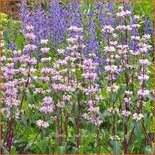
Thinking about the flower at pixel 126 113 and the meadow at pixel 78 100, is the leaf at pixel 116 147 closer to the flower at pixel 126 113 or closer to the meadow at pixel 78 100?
the meadow at pixel 78 100

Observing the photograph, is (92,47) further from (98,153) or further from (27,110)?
(98,153)

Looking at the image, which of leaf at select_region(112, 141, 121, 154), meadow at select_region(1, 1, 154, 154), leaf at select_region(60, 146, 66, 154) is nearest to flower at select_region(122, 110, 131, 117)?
meadow at select_region(1, 1, 154, 154)

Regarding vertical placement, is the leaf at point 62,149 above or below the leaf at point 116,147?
below

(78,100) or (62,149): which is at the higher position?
(78,100)

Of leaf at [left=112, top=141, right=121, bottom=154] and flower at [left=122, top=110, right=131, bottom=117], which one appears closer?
leaf at [left=112, top=141, right=121, bottom=154]

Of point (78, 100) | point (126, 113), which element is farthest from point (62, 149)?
point (126, 113)

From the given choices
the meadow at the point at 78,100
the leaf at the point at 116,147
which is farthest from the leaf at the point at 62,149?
the leaf at the point at 116,147

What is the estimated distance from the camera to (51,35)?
225 inches

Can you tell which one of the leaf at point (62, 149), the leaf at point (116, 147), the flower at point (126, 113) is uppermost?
the flower at point (126, 113)

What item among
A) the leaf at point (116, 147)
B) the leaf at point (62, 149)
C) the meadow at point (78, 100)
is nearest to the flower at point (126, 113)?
the meadow at point (78, 100)

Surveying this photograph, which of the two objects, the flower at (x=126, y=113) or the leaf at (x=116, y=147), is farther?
the flower at (x=126, y=113)

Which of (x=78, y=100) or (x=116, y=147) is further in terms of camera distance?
(x=78, y=100)

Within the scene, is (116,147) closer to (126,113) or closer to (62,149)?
(126,113)

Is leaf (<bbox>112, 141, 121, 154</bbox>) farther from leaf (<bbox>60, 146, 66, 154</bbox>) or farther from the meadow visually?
leaf (<bbox>60, 146, 66, 154</bbox>)
